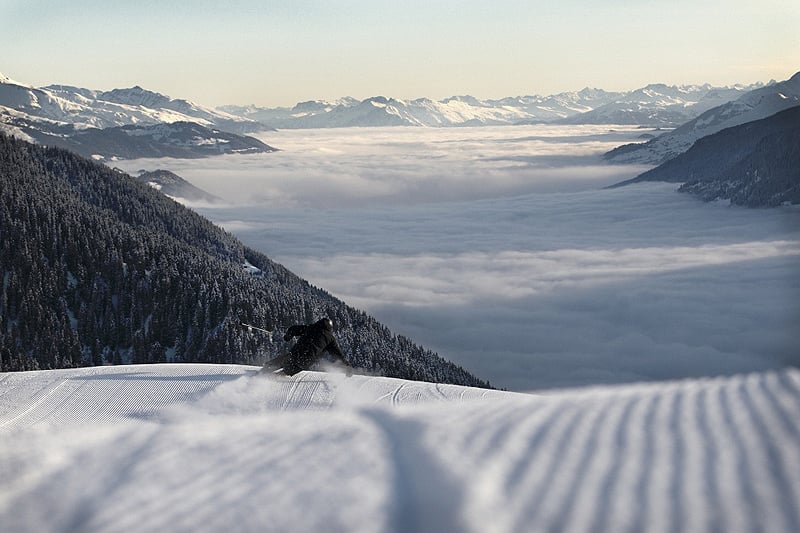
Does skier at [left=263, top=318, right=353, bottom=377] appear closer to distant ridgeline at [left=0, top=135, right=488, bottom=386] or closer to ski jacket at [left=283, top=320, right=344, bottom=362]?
ski jacket at [left=283, top=320, right=344, bottom=362]

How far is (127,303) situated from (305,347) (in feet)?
375

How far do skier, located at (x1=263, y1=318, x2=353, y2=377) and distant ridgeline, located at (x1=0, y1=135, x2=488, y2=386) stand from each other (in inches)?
3261

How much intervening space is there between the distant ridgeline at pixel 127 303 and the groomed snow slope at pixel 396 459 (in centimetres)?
8521

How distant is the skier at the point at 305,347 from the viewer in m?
12.7

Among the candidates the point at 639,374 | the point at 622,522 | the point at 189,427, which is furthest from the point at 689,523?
the point at 639,374

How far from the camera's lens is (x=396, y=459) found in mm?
8516

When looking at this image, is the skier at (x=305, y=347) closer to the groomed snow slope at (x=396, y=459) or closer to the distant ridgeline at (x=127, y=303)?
the groomed snow slope at (x=396, y=459)

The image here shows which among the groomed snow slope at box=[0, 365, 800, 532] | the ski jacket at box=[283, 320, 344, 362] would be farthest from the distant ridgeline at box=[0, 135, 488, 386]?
the groomed snow slope at box=[0, 365, 800, 532]

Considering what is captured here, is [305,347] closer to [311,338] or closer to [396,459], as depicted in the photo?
[311,338]

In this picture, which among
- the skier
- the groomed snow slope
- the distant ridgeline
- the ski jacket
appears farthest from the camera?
the distant ridgeline

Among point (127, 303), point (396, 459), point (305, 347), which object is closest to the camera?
point (396, 459)

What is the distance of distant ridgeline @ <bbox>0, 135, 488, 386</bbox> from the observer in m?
105

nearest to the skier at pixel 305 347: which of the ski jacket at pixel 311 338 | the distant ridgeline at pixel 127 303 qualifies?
the ski jacket at pixel 311 338

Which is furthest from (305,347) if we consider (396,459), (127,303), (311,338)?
(127,303)
